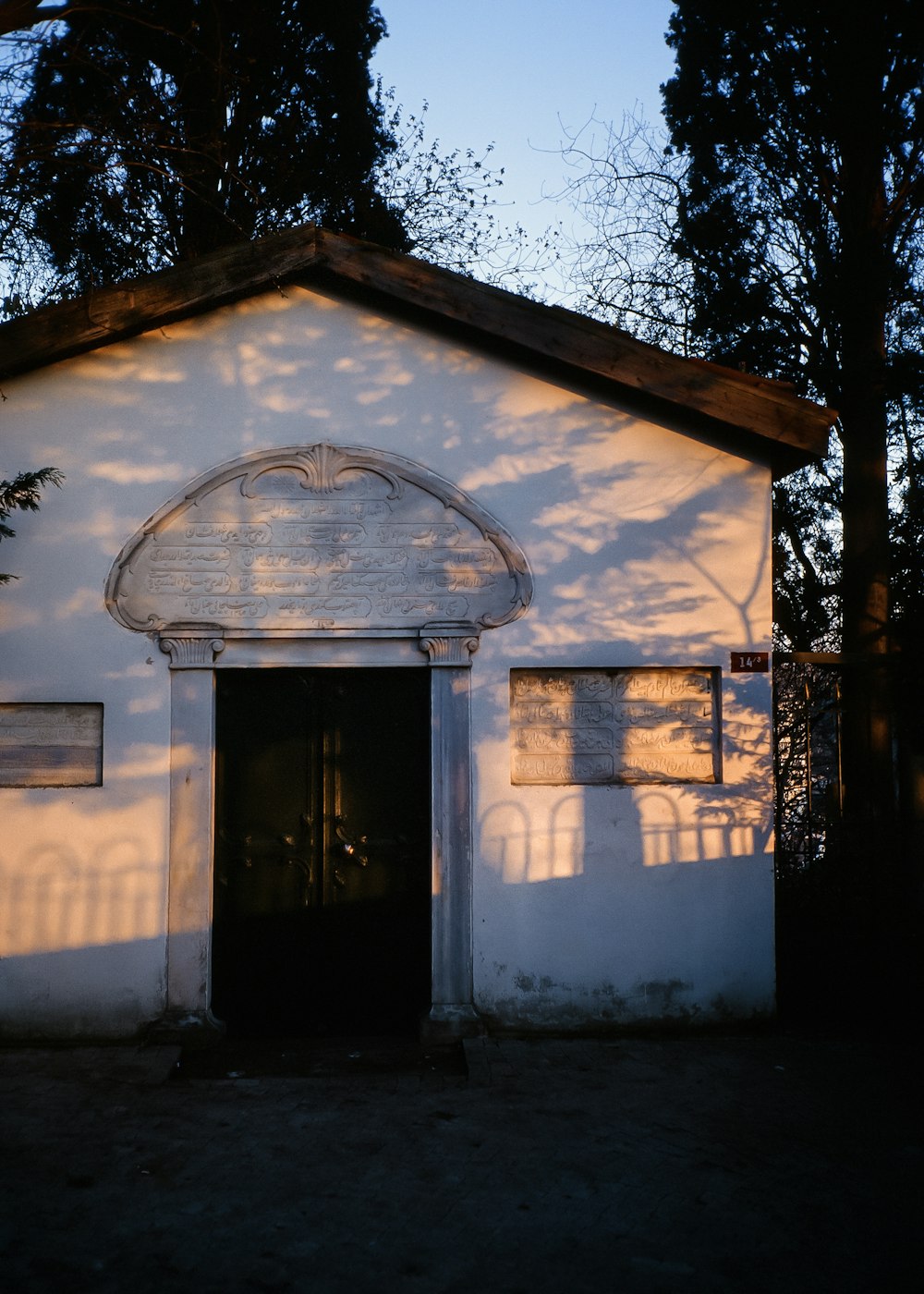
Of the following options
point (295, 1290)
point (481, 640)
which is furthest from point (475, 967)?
point (295, 1290)

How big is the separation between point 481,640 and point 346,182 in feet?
38.1

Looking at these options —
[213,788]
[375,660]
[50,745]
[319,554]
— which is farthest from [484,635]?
[50,745]

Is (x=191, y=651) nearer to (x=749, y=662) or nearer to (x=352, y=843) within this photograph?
(x=352, y=843)

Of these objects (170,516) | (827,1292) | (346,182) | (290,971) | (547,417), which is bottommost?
(827,1292)

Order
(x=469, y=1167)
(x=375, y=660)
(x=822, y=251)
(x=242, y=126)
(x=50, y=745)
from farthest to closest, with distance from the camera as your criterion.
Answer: (x=242, y=126) < (x=822, y=251) < (x=375, y=660) < (x=50, y=745) < (x=469, y=1167)

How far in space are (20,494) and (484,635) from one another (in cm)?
293

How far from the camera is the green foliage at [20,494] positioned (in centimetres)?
634

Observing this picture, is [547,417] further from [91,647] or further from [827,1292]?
[827,1292]

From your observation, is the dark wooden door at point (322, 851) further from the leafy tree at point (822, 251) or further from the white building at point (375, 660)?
the leafy tree at point (822, 251)

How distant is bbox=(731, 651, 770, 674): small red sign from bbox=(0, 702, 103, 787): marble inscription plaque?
4.02 meters

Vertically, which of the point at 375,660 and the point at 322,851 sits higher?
the point at 375,660

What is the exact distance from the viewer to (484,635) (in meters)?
6.85

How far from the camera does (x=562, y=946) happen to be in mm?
6664

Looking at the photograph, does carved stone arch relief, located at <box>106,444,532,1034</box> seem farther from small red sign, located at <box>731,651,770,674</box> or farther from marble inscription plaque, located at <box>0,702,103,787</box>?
small red sign, located at <box>731,651,770,674</box>
